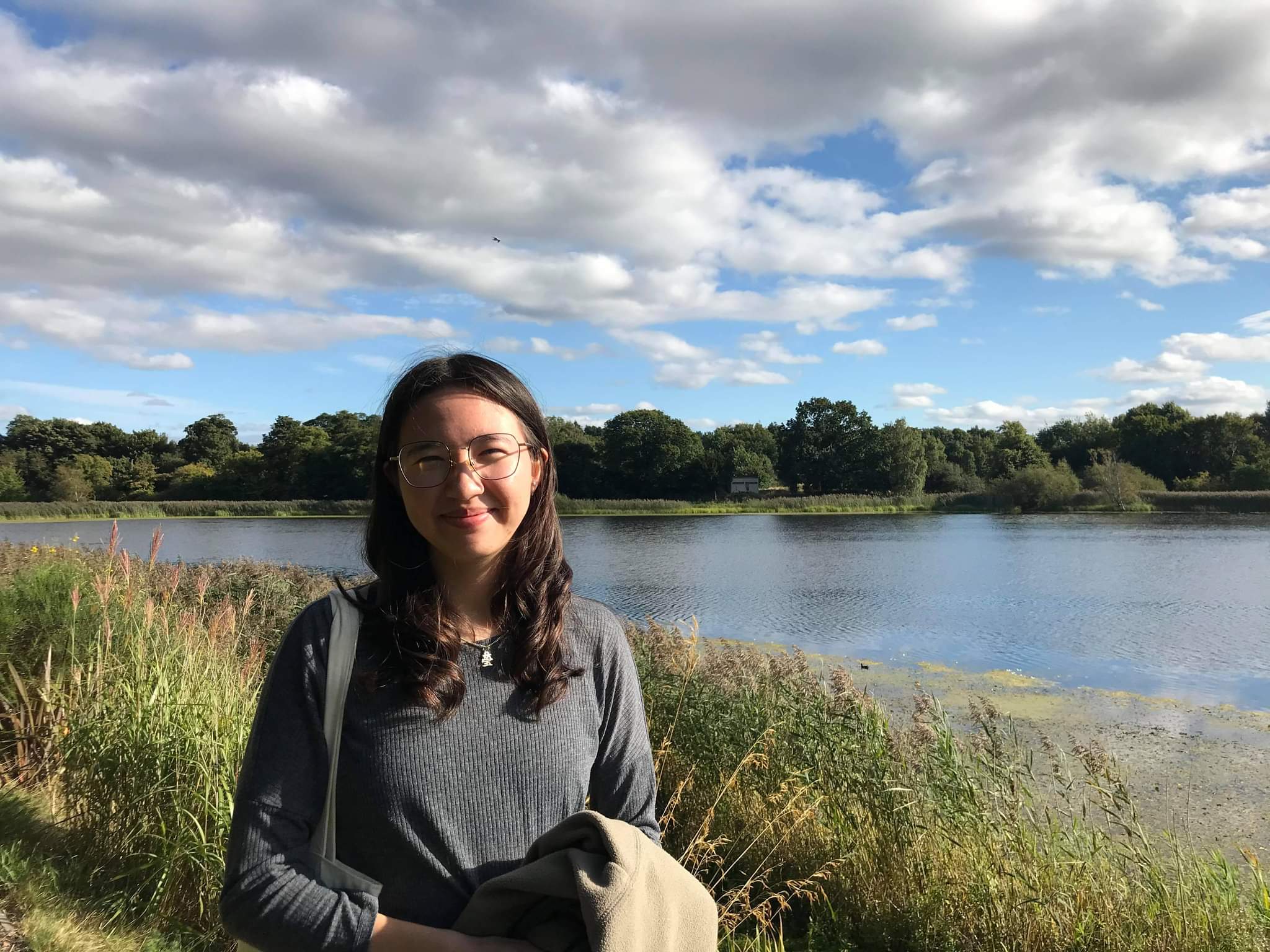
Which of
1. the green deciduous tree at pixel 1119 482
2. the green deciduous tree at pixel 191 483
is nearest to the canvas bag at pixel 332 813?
the green deciduous tree at pixel 1119 482

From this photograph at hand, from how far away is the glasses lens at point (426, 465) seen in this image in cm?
145

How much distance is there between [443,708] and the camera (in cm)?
134

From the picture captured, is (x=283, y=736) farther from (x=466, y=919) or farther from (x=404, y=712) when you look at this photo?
(x=466, y=919)

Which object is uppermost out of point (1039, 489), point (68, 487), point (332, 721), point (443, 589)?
point (1039, 489)

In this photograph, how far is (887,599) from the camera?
55.9 feet

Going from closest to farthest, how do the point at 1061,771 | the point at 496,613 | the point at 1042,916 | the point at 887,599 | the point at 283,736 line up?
the point at 283,736 < the point at 496,613 < the point at 1042,916 < the point at 1061,771 < the point at 887,599

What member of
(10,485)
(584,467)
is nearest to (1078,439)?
(584,467)

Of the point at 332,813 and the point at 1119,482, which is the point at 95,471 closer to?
the point at 332,813

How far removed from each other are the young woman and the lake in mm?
2765

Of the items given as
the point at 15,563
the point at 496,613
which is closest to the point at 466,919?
the point at 496,613

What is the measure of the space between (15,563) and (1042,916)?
8758 mm

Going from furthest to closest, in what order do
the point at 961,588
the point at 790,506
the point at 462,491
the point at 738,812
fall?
1. the point at 790,506
2. the point at 961,588
3. the point at 738,812
4. the point at 462,491

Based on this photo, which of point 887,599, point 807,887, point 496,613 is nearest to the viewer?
point 496,613

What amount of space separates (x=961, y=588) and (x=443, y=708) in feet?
63.1
